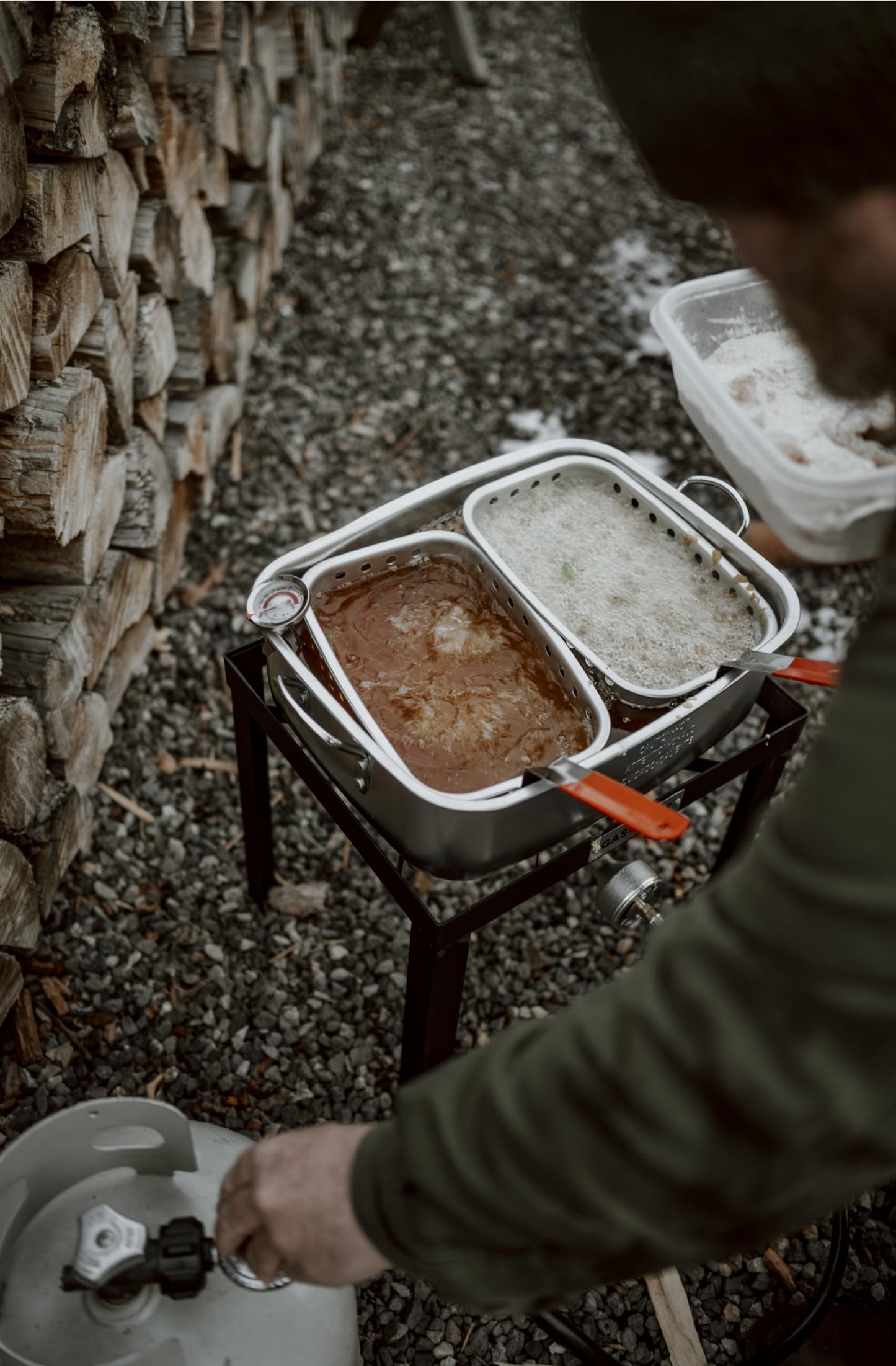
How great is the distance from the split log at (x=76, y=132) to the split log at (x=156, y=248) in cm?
31

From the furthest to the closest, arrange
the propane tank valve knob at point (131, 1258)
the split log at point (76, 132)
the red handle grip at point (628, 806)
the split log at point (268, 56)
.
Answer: the split log at point (268, 56), the split log at point (76, 132), the red handle grip at point (628, 806), the propane tank valve knob at point (131, 1258)

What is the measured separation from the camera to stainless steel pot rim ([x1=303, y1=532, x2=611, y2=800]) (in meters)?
1.42

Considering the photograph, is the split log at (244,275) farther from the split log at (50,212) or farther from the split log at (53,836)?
the split log at (53,836)

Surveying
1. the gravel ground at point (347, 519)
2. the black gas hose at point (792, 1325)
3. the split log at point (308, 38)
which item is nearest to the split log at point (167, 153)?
the gravel ground at point (347, 519)

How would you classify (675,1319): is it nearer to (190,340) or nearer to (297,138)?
(190,340)

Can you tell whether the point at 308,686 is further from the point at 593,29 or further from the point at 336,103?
the point at 336,103

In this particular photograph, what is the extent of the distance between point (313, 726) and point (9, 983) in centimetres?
93

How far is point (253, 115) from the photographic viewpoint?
9.52ft

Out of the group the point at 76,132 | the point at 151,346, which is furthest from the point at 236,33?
the point at 76,132

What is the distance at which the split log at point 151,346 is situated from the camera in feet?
7.50

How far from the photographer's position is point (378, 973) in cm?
214

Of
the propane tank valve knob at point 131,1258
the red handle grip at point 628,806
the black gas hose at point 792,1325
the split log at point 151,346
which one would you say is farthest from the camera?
the split log at point 151,346

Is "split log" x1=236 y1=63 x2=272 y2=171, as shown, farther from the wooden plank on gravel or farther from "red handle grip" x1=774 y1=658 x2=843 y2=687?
the wooden plank on gravel

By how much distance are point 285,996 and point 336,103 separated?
3726mm
